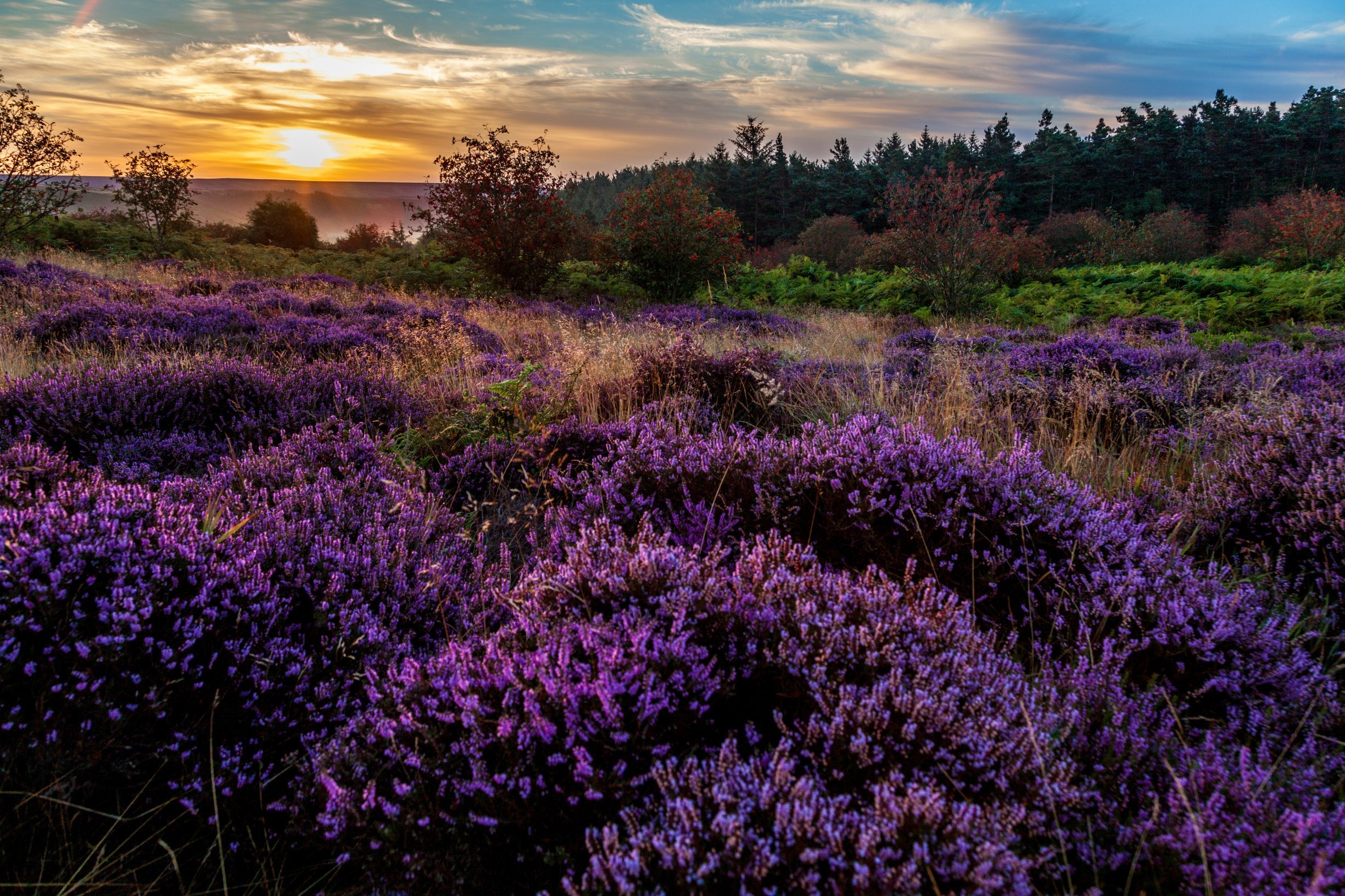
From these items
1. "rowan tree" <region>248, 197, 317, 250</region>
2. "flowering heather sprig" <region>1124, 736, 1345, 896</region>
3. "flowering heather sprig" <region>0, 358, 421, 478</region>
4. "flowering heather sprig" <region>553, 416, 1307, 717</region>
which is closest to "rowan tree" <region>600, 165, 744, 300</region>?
"flowering heather sprig" <region>0, 358, 421, 478</region>

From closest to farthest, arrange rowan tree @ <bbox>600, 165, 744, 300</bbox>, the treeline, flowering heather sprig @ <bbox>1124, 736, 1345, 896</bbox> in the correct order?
flowering heather sprig @ <bbox>1124, 736, 1345, 896</bbox> < rowan tree @ <bbox>600, 165, 744, 300</bbox> < the treeline

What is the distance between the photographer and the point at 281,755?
178 cm

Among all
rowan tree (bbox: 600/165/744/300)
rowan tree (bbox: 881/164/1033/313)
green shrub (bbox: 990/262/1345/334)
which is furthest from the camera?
rowan tree (bbox: 600/165/744/300)

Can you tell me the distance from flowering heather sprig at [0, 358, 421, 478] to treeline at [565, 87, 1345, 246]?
49233mm

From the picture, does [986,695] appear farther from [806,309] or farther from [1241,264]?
[1241,264]

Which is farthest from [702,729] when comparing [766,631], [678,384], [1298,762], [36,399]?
[36,399]

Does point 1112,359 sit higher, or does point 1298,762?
point 1112,359

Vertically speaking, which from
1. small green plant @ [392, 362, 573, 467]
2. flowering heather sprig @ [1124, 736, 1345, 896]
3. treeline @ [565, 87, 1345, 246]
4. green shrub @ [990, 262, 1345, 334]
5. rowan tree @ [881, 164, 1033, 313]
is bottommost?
flowering heather sprig @ [1124, 736, 1345, 896]

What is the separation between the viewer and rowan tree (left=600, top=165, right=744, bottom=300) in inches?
676

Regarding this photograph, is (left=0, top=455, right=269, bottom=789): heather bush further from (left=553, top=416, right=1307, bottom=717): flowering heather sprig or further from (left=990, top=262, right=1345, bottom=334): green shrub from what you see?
(left=990, top=262, right=1345, bottom=334): green shrub

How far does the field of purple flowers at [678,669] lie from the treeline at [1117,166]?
51.0m

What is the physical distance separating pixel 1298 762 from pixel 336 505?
3260 millimetres

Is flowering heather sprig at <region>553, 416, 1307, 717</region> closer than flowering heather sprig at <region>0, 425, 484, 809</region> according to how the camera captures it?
No

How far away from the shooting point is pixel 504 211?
56.4ft
